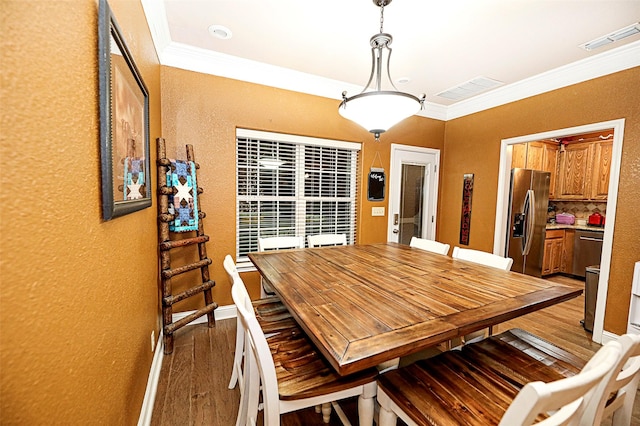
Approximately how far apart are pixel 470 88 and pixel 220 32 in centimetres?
296

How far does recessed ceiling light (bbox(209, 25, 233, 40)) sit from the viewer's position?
2.27 m

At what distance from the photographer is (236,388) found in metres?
1.87

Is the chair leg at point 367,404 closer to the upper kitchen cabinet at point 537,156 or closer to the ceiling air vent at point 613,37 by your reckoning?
the ceiling air vent at point 613,37

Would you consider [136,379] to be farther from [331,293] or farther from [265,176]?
[265,176]

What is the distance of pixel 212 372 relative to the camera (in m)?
2.03

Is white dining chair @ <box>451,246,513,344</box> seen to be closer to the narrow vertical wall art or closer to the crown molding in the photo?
the narrow vertical wall art

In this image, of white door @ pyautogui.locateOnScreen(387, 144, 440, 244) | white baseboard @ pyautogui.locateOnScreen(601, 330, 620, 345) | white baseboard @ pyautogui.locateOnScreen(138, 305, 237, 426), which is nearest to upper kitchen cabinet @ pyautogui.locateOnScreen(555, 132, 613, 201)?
white door @ pyautogui.locateOnScreen(387, 144, 440, 244)

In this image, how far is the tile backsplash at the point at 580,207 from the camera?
4.68 metres

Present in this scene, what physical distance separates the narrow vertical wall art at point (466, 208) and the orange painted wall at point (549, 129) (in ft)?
0.19

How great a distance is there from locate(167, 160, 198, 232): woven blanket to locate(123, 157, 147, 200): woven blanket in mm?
841

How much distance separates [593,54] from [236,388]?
168 inches

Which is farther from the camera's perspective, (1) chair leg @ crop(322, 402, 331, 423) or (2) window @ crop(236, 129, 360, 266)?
(2) window @ crop(236, 129, 360, 266)

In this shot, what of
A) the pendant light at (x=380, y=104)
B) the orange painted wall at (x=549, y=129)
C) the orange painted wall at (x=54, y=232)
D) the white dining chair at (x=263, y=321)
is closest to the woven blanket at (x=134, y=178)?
the orange painted wall at (x=54, y=232)

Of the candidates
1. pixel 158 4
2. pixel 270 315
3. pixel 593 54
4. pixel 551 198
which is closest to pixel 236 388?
pixel 270 315
